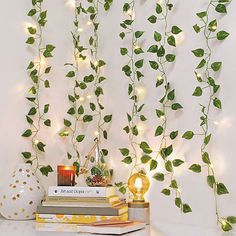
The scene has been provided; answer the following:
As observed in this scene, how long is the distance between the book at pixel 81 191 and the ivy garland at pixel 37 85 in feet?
0.90

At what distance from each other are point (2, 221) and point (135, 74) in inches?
31.8

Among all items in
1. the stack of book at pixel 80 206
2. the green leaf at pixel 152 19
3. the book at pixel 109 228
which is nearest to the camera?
the book at pixel 109 228

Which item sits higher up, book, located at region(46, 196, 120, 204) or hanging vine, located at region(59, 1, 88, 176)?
hanging vine, located at region(59, 1, 88, 176)

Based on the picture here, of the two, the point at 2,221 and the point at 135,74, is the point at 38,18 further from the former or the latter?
the point at 2,221

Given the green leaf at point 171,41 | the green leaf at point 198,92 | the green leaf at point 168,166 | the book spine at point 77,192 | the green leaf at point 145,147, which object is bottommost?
the book spine at point 77,192

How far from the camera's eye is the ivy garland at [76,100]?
2.07 metres

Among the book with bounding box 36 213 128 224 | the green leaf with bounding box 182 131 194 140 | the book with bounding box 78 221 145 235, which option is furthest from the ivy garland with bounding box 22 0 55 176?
the green leaf with bounding box 182 131 194 140

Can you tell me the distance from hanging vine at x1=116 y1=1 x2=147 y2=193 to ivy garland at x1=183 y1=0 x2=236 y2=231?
27cm

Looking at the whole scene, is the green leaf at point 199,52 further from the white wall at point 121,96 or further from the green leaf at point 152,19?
the green leaf at point 152,19

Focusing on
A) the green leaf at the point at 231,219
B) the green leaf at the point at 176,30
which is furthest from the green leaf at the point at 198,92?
the green leaf at the point at 231,219

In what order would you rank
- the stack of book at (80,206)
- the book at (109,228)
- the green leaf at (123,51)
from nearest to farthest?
the book at (109,228) < the stack of book at (80,206) < the green leaf at (123,51)

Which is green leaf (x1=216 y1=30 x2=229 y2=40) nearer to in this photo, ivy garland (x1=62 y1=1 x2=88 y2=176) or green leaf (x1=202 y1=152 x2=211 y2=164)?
green leaf (x1=202 y1=152 x2=211 y2=164)

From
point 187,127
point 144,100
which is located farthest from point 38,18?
point 187,127

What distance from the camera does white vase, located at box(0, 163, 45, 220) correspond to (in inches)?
71.6
